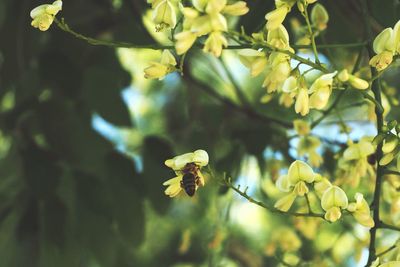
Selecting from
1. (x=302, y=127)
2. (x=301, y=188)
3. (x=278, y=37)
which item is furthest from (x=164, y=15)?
(x=302, y=127)

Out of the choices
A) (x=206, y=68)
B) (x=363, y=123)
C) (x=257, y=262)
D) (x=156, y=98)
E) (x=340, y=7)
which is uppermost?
(x=340, y=7)

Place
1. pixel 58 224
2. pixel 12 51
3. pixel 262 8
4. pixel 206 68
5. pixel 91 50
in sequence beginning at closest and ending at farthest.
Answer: pixel 262 8 < pixel 58 224 < pixel 12 51 < pixel 91 50 < pixel 206 68

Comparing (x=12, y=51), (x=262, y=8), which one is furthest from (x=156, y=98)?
(x=262, y=8)

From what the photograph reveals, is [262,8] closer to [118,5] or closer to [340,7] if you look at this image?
[340,7]

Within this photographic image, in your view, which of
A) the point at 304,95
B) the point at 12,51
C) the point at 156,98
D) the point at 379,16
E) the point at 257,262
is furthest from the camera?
the point at 156,98

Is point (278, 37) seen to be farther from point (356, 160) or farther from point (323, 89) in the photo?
point (356, 160)

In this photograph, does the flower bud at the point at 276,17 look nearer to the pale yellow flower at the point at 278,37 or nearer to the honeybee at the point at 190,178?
the pale yellow flower at the point at 278,37

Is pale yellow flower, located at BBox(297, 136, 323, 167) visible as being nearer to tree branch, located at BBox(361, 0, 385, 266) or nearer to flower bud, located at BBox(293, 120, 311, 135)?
flower bud, located at BBox(293, 120, 311, 135)
